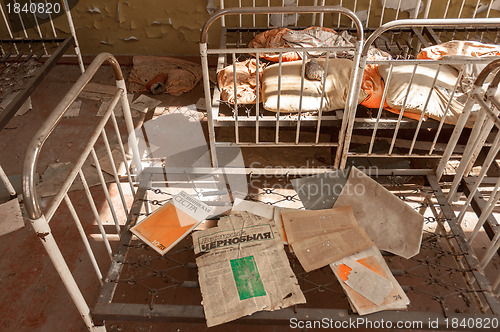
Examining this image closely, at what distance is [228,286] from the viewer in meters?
1.76

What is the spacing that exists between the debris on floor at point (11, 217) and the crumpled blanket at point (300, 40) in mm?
2148

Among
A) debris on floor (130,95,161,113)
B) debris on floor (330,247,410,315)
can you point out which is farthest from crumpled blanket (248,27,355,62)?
debris on floor (330,247,410,315)

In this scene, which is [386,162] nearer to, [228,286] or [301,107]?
[301,107]

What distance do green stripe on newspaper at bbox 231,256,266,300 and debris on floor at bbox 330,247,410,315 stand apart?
36 cm

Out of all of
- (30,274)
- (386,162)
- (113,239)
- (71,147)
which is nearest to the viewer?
(30,274)

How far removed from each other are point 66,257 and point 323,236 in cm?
159

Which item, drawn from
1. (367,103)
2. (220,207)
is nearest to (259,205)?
(220,207)

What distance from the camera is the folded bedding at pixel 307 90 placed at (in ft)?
8.92

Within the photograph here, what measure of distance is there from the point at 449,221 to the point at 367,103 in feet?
3.45

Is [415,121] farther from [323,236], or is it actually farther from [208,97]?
[208,97]

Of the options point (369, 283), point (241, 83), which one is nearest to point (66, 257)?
point (241, 83)

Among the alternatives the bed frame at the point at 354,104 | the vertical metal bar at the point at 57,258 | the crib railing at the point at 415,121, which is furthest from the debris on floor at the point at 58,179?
the crib railing at the point at 415,121

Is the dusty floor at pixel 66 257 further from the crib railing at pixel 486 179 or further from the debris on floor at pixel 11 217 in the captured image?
the crib railing at pixel 486 179

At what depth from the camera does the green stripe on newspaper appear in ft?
5.69
